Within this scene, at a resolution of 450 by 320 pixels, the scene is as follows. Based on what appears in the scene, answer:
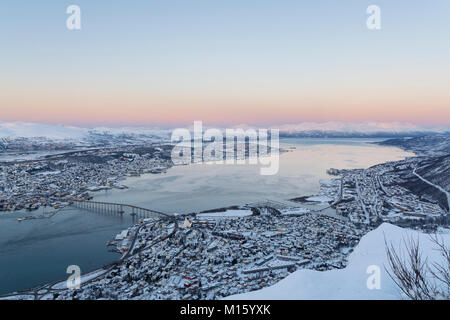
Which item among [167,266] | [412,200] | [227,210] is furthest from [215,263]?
[412,200]

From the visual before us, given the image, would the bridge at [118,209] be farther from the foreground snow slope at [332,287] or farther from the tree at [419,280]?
the tree at [419,280]

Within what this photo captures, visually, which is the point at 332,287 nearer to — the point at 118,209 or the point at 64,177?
Answer: the point at 118,209

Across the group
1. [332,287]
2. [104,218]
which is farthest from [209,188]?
[332,287]

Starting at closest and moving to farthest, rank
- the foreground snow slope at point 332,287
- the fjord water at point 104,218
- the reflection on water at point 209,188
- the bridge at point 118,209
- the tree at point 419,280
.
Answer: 1. the tree at point 419,280
2. the foreground snow slope at point 332,287
3. the fjord water at point 104,218
4. the bridge at point 118,209
5. the reflection on water at point 209,188

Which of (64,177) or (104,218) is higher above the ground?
(64,177)

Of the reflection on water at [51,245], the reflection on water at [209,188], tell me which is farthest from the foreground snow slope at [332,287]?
the reflection on water at [209,188]

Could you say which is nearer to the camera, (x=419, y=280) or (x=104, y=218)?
(x=419, y=280)

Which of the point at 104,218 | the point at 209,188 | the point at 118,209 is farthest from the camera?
the point at 209,188
